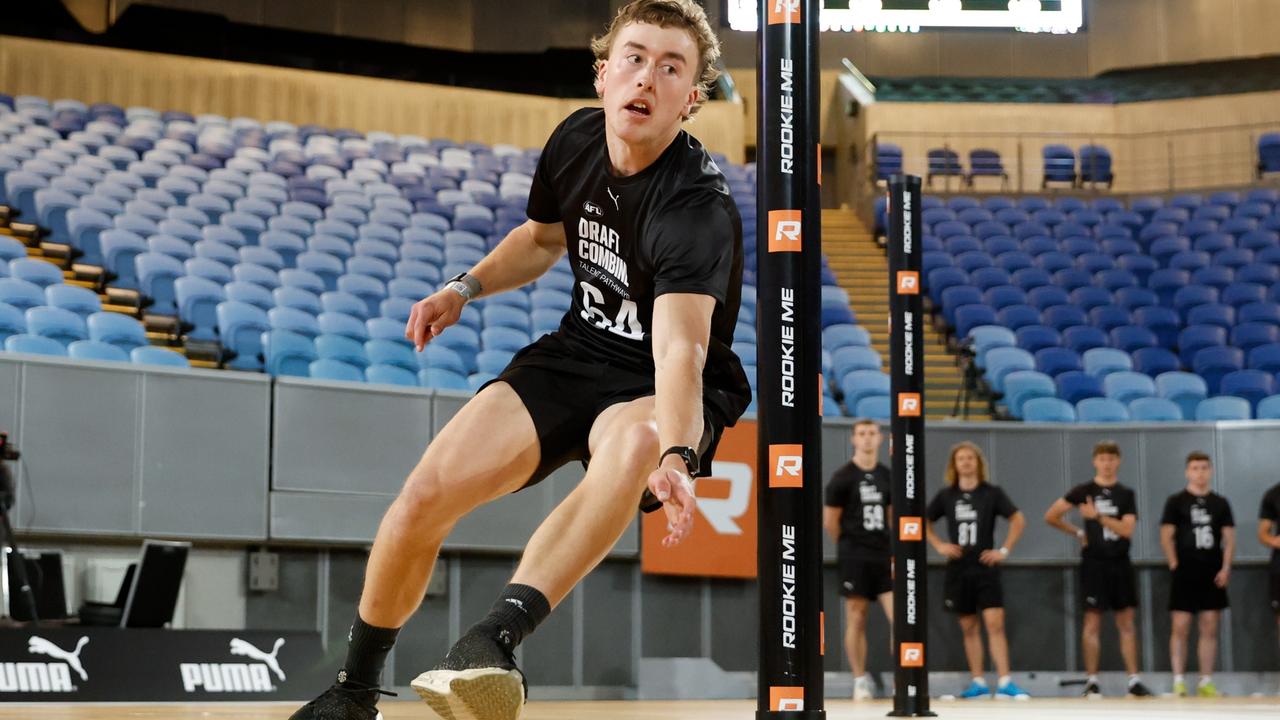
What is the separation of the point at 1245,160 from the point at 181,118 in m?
13.1

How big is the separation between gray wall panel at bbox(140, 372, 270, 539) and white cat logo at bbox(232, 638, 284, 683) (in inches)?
74.7

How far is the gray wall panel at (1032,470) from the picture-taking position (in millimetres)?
11859

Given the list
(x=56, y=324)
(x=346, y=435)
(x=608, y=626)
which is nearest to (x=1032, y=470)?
(x=608, y=626)

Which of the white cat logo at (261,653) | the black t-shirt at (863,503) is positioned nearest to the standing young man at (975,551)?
the black t-shirt at (863,503)

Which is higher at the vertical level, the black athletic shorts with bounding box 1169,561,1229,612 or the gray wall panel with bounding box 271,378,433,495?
the gray wall panel with bounding box 271,378,433,495

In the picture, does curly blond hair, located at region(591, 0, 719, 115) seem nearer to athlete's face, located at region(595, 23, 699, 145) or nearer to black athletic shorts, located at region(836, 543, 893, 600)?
athlete's face, located at region(595, 23, 699, 145)

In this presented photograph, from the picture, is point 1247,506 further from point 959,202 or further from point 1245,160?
point 1245,160

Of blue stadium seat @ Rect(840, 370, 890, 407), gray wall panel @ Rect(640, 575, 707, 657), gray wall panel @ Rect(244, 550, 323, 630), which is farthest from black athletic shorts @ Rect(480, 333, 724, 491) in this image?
blue stadium seat @ Rect(840, 370, 890, 407)

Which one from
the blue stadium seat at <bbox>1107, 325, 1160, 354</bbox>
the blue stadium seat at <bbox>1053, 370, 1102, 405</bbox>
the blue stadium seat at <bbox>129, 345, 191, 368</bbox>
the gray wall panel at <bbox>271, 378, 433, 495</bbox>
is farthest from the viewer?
the blue stadium seat at <bbox>1107, 325, 1160, 354</bbox>

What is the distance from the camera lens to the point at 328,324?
11219mm

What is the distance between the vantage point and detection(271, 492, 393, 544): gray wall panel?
9.70m

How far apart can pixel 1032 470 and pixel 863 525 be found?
2247 mm

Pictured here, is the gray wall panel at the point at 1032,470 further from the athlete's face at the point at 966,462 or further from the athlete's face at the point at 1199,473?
the athlete's face at the point at 966,462

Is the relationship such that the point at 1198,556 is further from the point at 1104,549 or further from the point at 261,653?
the point at 261,653
